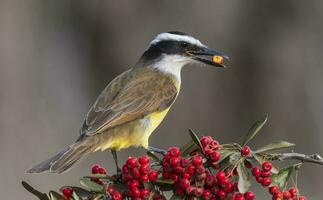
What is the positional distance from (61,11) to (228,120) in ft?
10.4

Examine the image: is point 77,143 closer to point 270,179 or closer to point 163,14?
point 270,179

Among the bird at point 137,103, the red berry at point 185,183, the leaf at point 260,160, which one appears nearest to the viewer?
the red berry at point 185,183

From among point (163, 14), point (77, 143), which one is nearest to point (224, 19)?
point (163, 14)

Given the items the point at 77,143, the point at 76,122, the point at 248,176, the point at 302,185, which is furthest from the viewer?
the point at 76,122

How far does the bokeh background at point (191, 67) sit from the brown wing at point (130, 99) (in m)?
5.69

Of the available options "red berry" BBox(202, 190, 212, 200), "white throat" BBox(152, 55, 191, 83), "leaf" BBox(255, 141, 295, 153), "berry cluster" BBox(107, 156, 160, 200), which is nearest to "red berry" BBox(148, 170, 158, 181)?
"berry cluster" BBox(107, 156, 160, 200)

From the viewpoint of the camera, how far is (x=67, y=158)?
479cm

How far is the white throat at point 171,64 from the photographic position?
605 centimetres

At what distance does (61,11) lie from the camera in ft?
41.8

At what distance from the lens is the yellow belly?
17.0ft

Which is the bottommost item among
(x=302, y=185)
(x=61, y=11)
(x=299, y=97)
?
(x=302, y=185)

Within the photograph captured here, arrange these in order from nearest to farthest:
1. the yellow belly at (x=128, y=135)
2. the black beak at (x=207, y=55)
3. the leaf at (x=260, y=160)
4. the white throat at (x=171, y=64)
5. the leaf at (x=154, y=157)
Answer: the leaf at (x=260, y=160), the leaf at (x=154, y=157), the yellow belly at (x=128, y=135), the black beak at (x=207, y=55), the white throat at (x=171, y=64)

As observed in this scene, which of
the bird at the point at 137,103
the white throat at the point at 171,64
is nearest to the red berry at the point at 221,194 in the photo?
the bird at the point at 137,103

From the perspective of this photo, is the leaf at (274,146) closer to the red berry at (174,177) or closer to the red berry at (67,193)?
the red berry at (174,177)
